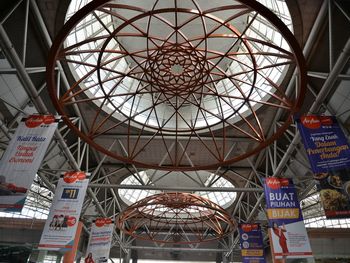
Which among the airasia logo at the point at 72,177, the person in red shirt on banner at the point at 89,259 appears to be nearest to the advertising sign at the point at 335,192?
the airasia logo at the point at 72,177

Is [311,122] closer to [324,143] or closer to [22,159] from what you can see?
[324,143]

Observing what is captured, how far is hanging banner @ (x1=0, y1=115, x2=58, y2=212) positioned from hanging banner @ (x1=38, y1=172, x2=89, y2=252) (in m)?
5.60

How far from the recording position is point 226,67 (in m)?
29.4

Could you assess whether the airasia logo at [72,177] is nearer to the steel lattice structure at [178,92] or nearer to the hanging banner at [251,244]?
the steel lattice structure at [178,92]

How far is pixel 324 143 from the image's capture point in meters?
15.1

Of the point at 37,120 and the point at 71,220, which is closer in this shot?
the point at 37,120

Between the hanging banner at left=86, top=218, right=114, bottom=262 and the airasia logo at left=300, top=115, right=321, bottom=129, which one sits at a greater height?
the airasia logo at left=300, top=115, right=321, bottom=129

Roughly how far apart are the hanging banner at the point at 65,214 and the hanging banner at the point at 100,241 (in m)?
10.9

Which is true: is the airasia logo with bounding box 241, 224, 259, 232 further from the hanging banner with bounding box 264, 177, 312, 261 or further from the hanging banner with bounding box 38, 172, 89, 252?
the hanging banner with bounding box 38, 172, 89, 252

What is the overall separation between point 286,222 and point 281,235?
88cm

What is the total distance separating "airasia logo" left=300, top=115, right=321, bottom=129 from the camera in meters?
15.9

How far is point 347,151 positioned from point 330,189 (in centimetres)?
212

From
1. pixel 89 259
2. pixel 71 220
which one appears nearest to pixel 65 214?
pixel 71 220

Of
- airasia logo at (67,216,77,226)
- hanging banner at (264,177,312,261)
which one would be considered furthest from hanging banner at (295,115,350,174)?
airasia logo at (67,216,77,226)
